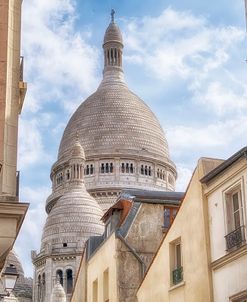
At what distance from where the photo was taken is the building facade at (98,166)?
100 meters

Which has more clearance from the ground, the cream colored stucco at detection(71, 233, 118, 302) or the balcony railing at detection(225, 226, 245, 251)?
the cream colored stucco at detection(71, 233, 118, 302)

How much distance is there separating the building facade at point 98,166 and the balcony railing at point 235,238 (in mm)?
79453

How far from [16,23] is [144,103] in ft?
363

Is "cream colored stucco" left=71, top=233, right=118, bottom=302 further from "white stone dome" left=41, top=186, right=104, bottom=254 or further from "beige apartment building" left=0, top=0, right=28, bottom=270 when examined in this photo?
"white stone dome" left=41, top=186, right=104, bottom=254

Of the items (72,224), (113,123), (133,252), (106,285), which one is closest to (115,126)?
(113,123)

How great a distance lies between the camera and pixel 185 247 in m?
19.4

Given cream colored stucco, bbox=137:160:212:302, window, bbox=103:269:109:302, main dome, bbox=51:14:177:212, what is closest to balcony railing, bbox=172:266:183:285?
cream colored stucco, bbox=137:160:212:302

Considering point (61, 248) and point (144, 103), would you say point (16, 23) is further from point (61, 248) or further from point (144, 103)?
point (144, 103)

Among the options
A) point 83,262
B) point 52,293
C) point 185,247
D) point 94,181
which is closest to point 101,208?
point 94,181

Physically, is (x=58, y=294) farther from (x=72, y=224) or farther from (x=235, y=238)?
(x=235, y=238)

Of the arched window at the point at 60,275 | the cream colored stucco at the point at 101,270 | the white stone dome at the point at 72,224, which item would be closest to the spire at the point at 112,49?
the white stone dome at the point at 72,224

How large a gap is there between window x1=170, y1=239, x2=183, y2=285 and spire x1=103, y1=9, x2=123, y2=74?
110270 millimetres

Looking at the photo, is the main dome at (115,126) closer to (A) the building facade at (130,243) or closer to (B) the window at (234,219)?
(A) the building facade at (130,243)

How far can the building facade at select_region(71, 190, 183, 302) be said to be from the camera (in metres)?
24.5
